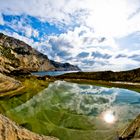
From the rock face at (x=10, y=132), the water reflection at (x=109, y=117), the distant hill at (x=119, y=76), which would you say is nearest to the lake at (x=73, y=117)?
the water reflection at (x=109, y=117)

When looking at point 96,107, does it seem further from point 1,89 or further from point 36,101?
point 1,89

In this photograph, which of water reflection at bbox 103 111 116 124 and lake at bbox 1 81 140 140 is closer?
lake at bbox 1 81 140 140

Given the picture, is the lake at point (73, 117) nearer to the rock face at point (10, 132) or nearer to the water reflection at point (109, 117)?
the water reflection at point (109, 117)

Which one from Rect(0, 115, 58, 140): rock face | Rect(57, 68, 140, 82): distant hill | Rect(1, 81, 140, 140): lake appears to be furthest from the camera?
Rect(57, 68, 140, 82): distant hill

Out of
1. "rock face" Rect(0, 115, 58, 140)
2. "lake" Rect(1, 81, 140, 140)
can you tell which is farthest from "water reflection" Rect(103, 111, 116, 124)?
"rock face" Rect(0, 115, 58, 140)

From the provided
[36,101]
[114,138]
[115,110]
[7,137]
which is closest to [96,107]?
[115,110]

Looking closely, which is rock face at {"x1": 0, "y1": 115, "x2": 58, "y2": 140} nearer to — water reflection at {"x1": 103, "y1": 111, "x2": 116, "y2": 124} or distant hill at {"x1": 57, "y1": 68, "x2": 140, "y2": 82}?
water reflection at {"x1": 103, "y1": 111, "x2": 116, "y2": 124}

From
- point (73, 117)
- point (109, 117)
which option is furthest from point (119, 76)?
point (73, 117)

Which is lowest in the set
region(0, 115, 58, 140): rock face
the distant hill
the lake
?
the lake

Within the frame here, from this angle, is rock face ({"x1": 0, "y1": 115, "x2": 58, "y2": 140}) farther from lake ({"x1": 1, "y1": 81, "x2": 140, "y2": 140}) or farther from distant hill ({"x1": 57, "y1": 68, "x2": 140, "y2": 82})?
distant hill ({"x1": 57, "y1": 68, "x2": 140, "y2": 82})

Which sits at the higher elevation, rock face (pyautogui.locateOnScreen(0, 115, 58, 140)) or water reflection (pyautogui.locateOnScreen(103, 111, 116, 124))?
rock face (pyautogui.locateOnScreen(0, 115, 58, 140))

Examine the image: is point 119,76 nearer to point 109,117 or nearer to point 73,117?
point 109,117

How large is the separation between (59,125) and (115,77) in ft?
256

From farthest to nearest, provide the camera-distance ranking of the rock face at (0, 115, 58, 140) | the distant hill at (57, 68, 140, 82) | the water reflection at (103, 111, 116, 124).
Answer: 1. the distant hill at (57, 68, 140, 82)
2. the water reflection at (103, 111, 116, 124)
3. the rock face at (0, 115, 58, 140)
